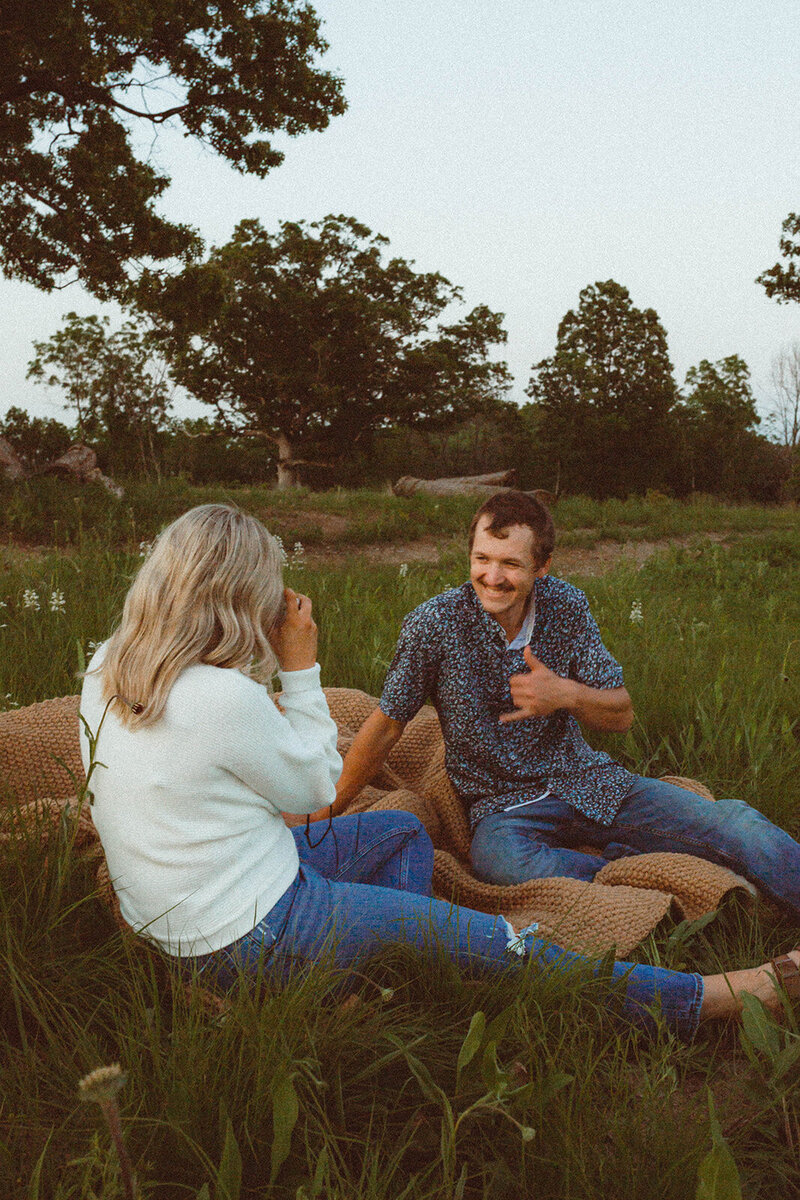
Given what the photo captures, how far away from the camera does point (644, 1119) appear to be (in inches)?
64.5

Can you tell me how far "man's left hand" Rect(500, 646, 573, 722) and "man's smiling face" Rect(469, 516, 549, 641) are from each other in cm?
22

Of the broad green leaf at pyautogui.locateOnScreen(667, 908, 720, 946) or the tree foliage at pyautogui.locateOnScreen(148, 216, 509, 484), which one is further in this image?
the tree foliage at pyautogui.locateOnScreen(148, 216, 509, 484)

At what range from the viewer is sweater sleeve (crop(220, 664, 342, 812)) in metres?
1.88

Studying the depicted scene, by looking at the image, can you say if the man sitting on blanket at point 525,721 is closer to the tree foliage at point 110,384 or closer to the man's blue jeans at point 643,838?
the man's blue jeans at point 643,838

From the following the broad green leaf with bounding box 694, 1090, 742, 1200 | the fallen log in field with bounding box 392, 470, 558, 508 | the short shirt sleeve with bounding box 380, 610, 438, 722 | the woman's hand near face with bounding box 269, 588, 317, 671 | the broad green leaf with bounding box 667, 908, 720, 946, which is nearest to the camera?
the broad green leaf with bounding box 694, 1090, 742, 1200

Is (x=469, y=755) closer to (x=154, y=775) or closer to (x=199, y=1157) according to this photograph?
(x=154, y=775)

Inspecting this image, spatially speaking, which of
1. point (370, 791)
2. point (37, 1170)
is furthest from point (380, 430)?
point (37, 1170)

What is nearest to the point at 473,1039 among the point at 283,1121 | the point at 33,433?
the point at 283,1121

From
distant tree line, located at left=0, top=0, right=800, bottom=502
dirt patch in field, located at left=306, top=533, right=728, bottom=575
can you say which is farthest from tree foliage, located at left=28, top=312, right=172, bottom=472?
dirt patch in field, located at left=306, top=533, right=728, bottom=575

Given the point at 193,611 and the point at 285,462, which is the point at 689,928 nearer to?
the point at 193,611

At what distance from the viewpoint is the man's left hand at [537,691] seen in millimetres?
2822

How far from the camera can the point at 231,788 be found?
76.2 inches

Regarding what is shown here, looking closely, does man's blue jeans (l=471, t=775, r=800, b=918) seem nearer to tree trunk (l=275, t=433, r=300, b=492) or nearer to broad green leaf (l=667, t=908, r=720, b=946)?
broad green leaf (l=667, t=908, r=720, b=946)

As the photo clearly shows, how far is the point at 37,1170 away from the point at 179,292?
11.0m
